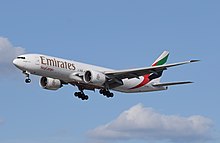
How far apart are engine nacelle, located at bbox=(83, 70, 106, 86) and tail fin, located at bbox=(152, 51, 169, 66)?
1470 centimetres

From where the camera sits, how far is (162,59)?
10044cm

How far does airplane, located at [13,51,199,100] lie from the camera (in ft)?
276

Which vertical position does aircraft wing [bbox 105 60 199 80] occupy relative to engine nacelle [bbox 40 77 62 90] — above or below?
below

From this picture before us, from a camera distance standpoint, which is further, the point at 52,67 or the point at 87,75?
the point at 87,75

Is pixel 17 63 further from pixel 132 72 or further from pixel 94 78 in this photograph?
pixel 132 72

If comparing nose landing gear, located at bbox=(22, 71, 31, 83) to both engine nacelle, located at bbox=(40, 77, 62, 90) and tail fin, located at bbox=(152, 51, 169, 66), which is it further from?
tail fin, located at bbox=(152, 51, 169, 66)

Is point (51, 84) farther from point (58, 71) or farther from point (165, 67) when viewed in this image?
point (165, 67)

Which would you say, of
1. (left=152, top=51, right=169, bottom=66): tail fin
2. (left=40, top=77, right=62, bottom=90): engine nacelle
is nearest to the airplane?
(left=40, top=77, right=62, bottom=90): engine nacelle

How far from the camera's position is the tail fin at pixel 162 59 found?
3942 inches

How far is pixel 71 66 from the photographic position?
8588cm

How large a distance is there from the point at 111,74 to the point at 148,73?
4254 mm

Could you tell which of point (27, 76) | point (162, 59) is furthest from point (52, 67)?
point (162, 59)

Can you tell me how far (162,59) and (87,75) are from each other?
54.5 feet

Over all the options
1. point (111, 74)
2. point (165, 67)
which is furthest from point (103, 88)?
point (165, 67)
